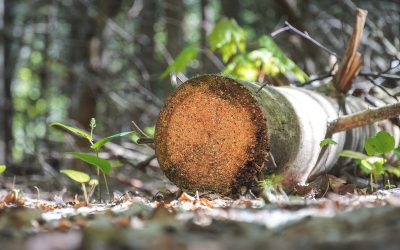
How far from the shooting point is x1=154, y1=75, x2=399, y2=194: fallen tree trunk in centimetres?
249

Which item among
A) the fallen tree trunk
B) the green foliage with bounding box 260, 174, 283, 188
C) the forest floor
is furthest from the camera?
the fallen tree trunk

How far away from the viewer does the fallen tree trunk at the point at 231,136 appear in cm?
249

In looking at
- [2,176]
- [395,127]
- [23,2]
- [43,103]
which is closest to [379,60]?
[395,127]

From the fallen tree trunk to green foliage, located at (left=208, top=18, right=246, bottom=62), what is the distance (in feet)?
4.70

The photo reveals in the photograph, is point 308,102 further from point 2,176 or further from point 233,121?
point 2,176

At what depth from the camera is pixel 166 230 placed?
4.29 ft

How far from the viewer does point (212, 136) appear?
Answer: 2594mm

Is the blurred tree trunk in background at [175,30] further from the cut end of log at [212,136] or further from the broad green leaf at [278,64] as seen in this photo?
the cut end of log at [212,136]

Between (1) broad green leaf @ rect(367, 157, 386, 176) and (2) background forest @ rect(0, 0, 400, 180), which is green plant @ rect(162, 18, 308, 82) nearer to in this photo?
(2) background forest @ rect(0, 0, 400, 180)

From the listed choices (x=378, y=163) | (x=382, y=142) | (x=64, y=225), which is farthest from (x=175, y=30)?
(x=64, y=225)

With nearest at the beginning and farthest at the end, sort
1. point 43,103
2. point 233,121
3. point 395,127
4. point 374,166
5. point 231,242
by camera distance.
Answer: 1. point 231,242
2. point 233,121
3. point 374,166
4. point 395,127
5. point 43,103

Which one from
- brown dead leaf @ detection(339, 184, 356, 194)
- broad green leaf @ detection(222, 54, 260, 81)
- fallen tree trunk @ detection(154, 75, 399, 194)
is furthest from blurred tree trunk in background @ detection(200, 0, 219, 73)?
brown dead leaf @ detection(339, 184, 356, 194)

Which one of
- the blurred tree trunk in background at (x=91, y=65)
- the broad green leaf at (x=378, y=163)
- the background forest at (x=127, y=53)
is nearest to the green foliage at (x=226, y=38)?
the background forest at (x=127, y=53)

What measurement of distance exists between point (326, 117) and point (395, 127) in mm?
958
